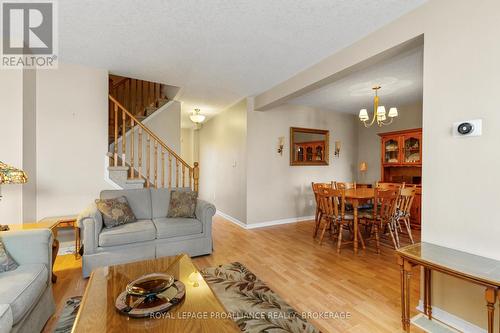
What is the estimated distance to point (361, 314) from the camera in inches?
76.0

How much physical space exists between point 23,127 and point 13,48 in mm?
959

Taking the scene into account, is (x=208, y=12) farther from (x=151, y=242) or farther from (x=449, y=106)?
(x=151, y=242)

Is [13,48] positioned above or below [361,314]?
above

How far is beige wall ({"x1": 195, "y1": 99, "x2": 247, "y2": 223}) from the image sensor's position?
4926 millimetres

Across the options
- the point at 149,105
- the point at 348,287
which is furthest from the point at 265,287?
the point at 149,105

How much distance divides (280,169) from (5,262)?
4.22 metres

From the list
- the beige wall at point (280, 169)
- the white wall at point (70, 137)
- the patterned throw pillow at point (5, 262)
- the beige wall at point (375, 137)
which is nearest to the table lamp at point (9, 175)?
the patterned throw pillow at point (5, 262)

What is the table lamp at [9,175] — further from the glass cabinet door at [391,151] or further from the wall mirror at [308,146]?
the glass cabinet door at [391,151]

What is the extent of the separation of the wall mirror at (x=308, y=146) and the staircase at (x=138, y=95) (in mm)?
2995

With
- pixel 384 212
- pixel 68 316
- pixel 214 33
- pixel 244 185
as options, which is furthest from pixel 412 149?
pixel 68 316

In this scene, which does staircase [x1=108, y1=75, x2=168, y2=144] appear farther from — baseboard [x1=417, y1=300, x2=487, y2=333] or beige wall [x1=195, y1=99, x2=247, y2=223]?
baseboard [x1=417, y1=300, x2=487, y2=333]

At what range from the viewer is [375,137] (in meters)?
5.79

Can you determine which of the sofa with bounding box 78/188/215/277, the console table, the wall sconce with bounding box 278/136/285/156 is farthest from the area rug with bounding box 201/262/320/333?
the wall sconce with bounding box 278/136/285/156

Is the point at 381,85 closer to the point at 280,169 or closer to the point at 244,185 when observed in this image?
the point at 280,169
